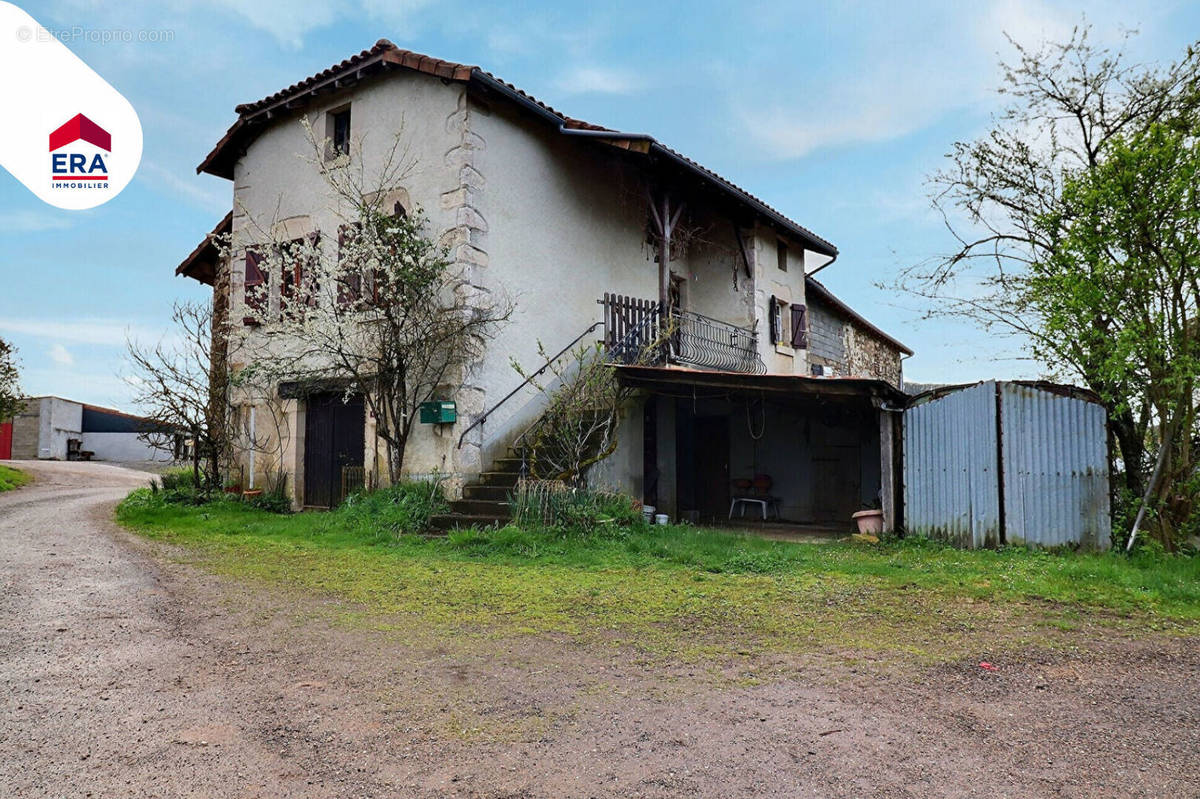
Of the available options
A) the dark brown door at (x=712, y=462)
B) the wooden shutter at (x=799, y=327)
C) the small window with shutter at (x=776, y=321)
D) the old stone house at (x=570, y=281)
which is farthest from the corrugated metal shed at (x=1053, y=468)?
the wooden shutter at (x=799, y=327)

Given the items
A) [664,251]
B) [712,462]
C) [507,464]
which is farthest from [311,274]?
[712,462]

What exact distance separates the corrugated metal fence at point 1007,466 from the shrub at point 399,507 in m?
6.21

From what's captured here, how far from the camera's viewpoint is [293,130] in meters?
13.4

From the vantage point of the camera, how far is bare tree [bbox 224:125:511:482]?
10.6 metres

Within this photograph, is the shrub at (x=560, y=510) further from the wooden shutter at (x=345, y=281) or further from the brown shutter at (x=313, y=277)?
the brown shutter at (x=313, y=277)

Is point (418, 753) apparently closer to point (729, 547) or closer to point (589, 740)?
point (589, 740)

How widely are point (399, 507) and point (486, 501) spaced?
117cm

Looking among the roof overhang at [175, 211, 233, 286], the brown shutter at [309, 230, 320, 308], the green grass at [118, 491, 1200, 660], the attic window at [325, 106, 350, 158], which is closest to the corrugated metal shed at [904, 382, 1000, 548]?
the green grass at [118, 491, 1200, 660]

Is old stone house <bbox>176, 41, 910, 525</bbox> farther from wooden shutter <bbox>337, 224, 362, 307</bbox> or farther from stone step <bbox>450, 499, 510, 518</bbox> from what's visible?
wooden shutter <bbox>337, 224, 362, 307</bbox>

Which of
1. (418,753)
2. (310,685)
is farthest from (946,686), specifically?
(310,685)

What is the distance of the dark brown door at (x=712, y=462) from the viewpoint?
15.2 m

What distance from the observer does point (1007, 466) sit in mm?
9109

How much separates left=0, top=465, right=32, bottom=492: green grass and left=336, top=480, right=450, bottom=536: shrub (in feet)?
36.4

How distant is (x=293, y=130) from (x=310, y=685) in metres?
11.8
